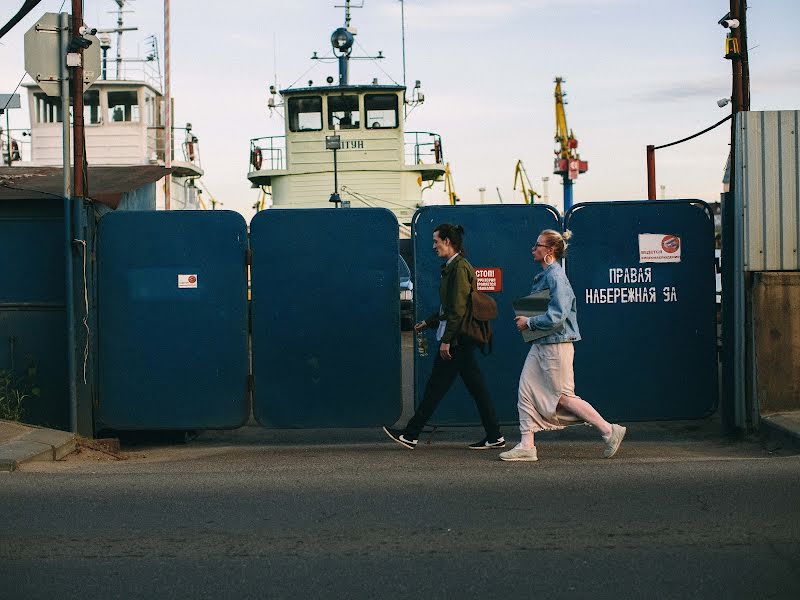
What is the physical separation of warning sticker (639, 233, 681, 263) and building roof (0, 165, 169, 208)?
5175mm

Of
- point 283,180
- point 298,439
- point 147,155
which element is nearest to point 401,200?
point 283,180

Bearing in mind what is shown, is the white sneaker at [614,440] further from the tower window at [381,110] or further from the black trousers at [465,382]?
the tower window at [381,110]

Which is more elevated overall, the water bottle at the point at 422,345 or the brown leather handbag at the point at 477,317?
the brown leather handbag at the point at 477,317

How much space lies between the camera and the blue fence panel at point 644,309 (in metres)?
10.7

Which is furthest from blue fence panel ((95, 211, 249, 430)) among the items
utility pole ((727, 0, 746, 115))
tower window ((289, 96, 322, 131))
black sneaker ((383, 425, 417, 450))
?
tower window ((289, 96, 322, 131))

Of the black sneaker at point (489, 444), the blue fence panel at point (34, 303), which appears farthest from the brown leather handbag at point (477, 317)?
the blue fence panel at point (34, 303)

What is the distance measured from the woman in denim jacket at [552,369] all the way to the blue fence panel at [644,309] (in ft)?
4.69

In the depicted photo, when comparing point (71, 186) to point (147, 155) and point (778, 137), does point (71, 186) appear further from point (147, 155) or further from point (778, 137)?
point (147, 155)

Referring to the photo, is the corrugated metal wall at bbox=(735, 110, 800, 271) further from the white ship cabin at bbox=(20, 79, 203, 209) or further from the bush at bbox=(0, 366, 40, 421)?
the white ship cabin at bbox=(20, 79, 203, 209)

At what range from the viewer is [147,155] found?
3734cm

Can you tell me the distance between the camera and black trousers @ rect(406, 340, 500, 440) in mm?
9758

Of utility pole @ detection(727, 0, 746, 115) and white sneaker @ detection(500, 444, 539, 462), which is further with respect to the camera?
utility pole @ detection(727, 0, 746, 115)

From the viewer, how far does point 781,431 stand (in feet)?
31.8

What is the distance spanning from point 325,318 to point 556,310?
2475mm
